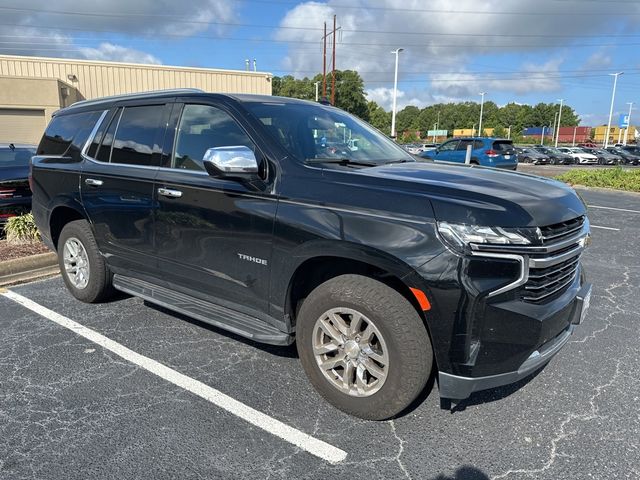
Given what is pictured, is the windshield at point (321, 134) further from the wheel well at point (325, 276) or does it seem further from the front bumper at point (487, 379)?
the front bumper at point (487, 379)

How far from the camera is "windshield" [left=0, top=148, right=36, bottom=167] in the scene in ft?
23.8

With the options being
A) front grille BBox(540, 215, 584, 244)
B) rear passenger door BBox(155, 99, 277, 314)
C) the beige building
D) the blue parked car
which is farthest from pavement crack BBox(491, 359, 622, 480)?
the beige building

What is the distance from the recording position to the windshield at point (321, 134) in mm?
3340

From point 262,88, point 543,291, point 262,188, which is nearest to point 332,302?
point 262,188

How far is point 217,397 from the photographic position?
10.5 ft

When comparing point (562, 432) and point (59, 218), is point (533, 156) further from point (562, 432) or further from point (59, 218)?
point (562, 432)

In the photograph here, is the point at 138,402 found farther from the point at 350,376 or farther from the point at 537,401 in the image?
the point at 537,401

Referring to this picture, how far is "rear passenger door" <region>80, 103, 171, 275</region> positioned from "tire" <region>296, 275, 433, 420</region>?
1666mm

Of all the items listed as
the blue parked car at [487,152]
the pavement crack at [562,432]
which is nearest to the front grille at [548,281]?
the pavement crack at [562,432]

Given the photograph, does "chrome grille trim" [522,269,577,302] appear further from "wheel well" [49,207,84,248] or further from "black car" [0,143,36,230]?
"black car" [0,143,36,230]

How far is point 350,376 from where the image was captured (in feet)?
9.63

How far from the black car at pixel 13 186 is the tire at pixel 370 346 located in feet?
19.7

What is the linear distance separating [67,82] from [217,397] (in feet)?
92.6

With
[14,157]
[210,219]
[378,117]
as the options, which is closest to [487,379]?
[210,219]
